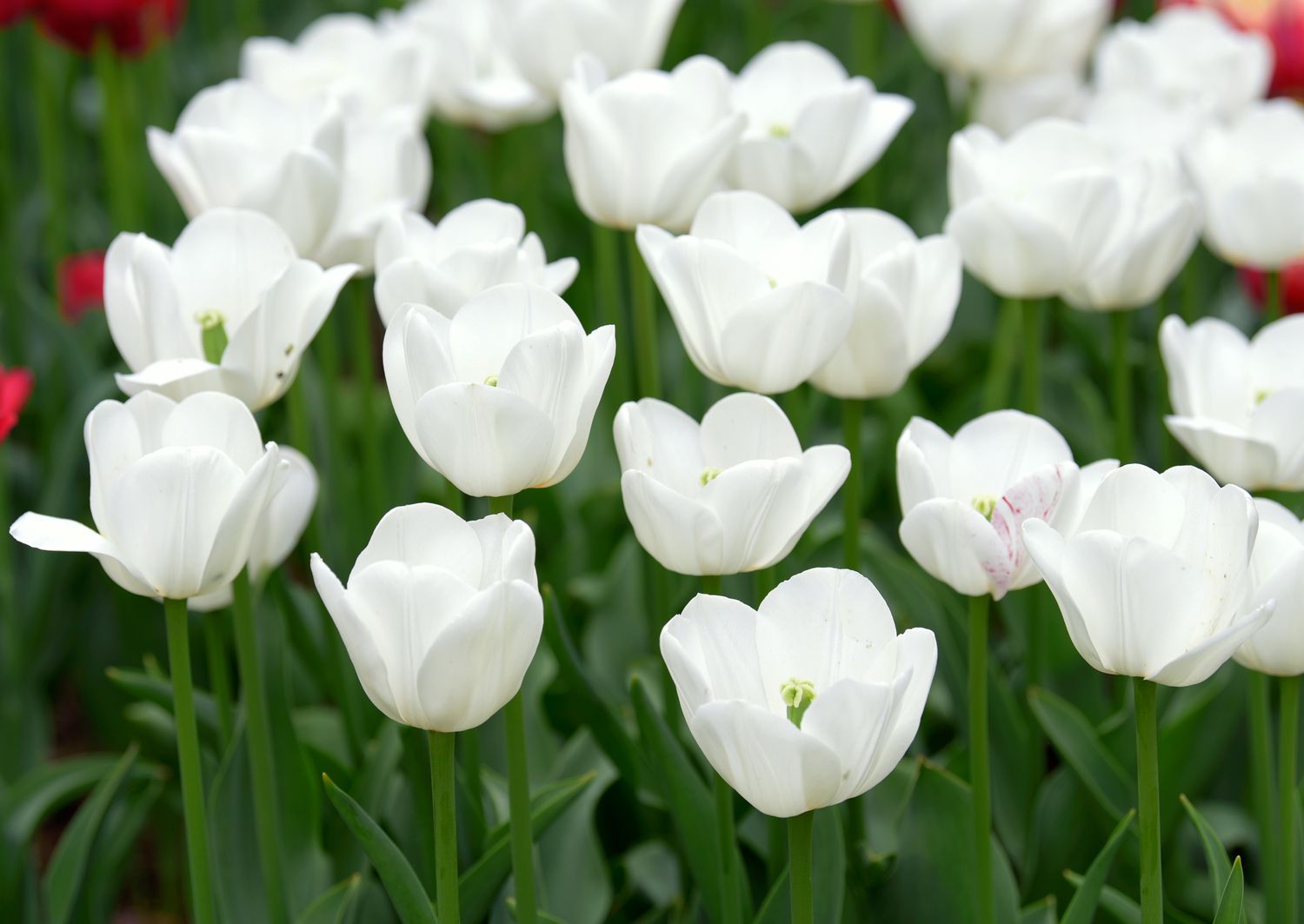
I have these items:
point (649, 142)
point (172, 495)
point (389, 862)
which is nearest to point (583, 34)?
point (649, 142)

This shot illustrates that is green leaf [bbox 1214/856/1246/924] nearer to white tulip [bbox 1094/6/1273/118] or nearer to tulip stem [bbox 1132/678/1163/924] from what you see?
tulip stem [bbox 1132/678/1163/924]

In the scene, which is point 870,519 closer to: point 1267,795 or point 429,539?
point 1267,795

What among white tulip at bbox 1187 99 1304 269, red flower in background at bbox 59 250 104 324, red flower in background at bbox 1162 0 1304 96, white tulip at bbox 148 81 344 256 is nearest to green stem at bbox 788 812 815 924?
white tulip at bbox 148 81 344 256

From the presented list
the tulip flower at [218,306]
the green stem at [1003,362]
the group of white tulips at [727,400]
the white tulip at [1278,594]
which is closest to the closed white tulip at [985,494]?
the group of white tulips at [727,400]

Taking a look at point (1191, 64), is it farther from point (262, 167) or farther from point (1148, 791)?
point (1148, 791)

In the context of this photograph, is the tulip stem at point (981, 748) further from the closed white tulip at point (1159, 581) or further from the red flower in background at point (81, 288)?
the red flower in background at point (81, 288)

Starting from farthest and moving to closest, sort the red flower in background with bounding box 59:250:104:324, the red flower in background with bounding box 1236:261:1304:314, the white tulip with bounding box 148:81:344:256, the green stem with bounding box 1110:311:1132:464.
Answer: the red flower in background with bounding box 59:250:104:324 < the red flower in background with bounding box 1236:261:1304:314 < the green stem with bounding box 1110:311:1132:464 < the white tulip with bounding box 148:81:344:256
